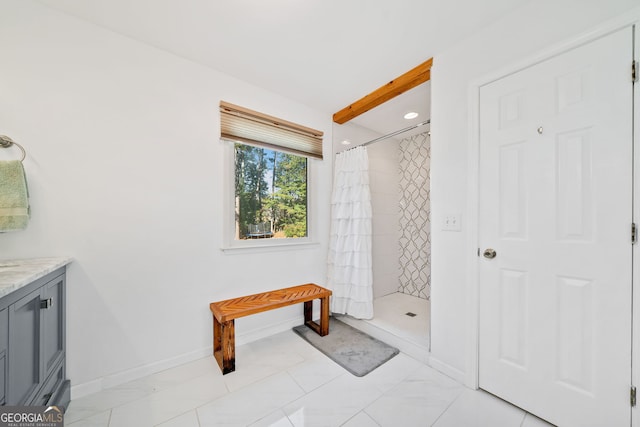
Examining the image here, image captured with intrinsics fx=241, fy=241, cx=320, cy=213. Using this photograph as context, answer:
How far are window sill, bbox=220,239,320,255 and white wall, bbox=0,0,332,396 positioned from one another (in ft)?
0.25

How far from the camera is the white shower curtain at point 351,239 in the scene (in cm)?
254

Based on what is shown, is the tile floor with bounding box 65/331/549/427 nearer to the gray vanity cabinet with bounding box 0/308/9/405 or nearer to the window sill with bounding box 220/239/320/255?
the gray vanity cabinet with bounding box 0/308/9/405

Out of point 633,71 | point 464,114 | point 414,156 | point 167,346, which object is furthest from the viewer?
point 414,156

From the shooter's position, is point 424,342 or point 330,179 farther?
point 330,179

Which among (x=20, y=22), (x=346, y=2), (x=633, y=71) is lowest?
(x=633, y=71)

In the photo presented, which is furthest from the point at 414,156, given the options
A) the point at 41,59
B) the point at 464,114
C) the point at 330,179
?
the point at 41,59

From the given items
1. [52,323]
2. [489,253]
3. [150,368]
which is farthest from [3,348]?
[489,253]

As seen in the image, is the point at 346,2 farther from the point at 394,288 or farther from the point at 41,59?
the point at 394,288

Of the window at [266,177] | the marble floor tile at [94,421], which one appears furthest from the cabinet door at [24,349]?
the window at [266,177]

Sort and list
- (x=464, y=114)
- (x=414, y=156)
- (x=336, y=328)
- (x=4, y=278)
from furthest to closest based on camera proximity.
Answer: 1. (x=414, y=156)
2. (x=336, y=328)
3. (x=464, y=114)
4. (x=4, y=278)

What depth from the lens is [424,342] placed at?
204 cm

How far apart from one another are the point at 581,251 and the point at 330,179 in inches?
84.4

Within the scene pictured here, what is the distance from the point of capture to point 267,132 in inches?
94.1

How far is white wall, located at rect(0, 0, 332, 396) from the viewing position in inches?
57.6
